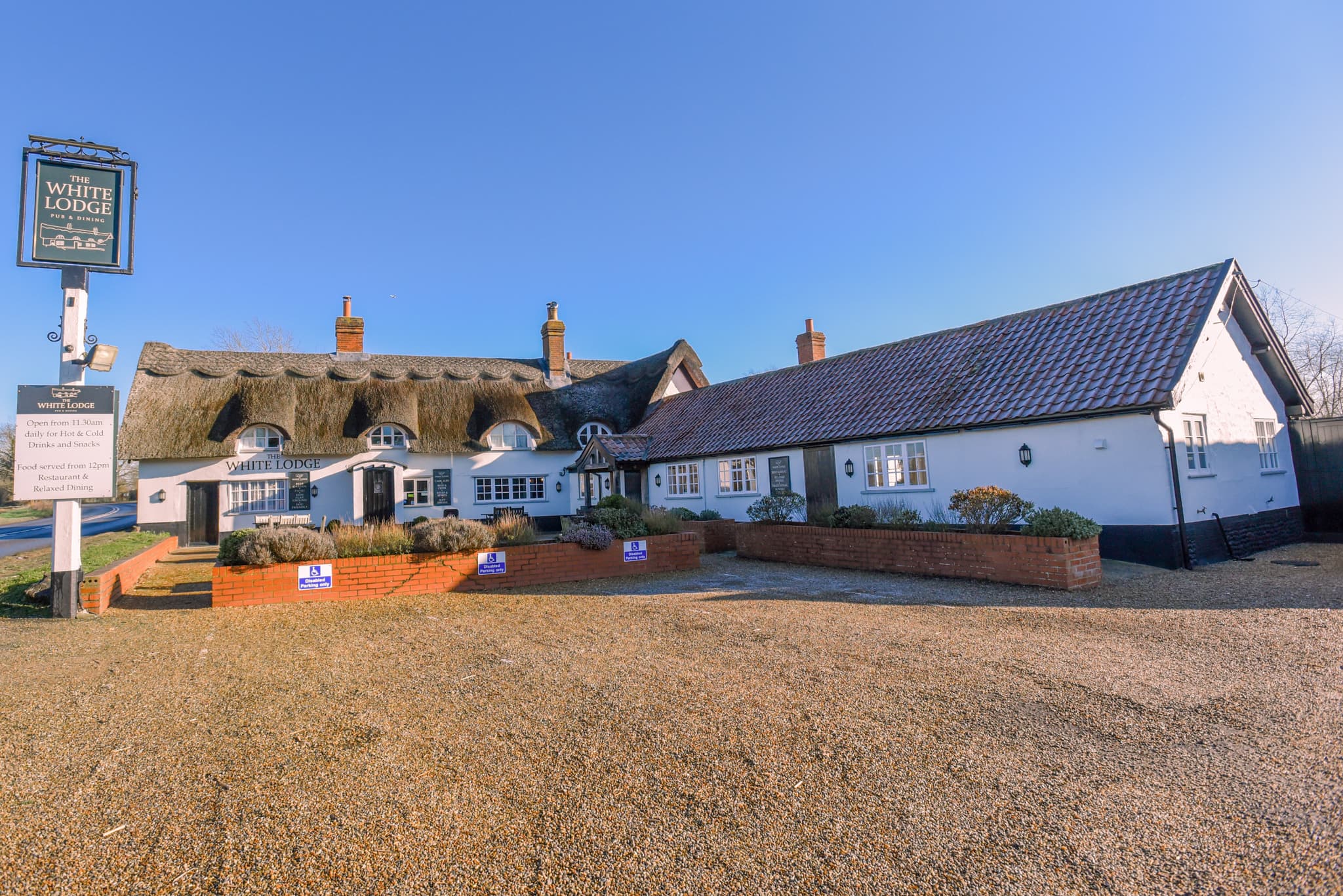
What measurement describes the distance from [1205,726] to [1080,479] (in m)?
8.44

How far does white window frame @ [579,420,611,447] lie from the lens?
1023 inches

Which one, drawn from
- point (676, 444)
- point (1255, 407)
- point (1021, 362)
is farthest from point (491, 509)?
point (1255, 407)

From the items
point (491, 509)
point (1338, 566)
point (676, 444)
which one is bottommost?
point (1338, 566)

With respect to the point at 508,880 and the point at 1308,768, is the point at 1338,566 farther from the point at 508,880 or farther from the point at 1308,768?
the point at 508,880

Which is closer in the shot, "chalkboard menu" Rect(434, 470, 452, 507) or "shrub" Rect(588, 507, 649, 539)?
"shrub" Rect(588, 507, 649, 539)

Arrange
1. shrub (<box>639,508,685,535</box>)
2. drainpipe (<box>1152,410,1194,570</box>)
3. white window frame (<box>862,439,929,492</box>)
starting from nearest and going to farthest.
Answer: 1. drainpipe (<box>1152,410,1194,570</box>)
2. shrub (<box>639,508,685,535</box>)
3. white window frame (<box>862,439,929,492</box>)

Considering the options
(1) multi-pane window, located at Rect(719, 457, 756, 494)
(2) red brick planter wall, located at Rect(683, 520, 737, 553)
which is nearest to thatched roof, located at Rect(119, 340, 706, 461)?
(1) multi-pane window, located at Rect(719, 457, 756, 494)

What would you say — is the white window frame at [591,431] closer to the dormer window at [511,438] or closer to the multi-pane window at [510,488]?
the dormer window at [511,438]

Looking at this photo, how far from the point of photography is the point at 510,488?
2483 centimetres

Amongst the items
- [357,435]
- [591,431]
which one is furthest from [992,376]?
[357,435]

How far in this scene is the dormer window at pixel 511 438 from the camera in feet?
81.2

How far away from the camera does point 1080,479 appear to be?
468 inches

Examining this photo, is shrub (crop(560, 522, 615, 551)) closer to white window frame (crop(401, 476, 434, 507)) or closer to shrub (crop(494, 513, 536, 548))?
shrub (crop(494, 513, 536, 548))

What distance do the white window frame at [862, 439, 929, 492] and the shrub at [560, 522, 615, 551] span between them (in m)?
6.72
